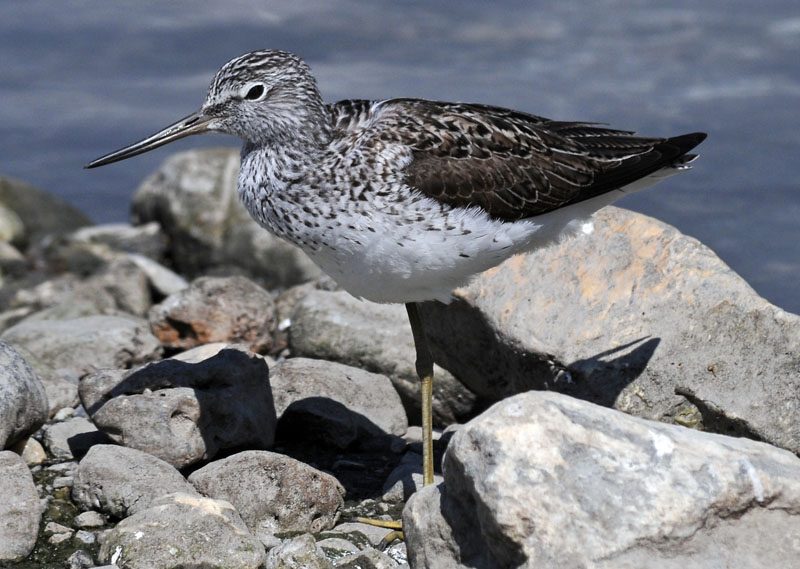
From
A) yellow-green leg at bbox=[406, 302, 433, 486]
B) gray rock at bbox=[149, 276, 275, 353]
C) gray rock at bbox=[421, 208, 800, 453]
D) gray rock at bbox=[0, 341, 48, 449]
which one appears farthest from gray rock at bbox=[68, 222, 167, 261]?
yellow-green leg at bbox=[406, 302, 433, 486]

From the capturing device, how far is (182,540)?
247 inches

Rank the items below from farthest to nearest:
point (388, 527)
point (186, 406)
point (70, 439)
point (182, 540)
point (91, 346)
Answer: point (91, 346), point (70, 439), point (186, 406), point (388, 527), point (182, 540)

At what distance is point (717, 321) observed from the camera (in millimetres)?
7527

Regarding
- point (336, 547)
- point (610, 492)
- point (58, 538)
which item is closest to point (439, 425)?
point (336, 547)

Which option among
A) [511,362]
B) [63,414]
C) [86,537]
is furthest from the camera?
[63,414]

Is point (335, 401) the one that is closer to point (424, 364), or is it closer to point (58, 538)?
point (424, 364)

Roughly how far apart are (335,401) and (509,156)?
87.2 inches

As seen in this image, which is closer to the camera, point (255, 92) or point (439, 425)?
point (255, 92)

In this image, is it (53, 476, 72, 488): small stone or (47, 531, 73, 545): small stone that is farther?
(53, 476, 72, 488): small stone

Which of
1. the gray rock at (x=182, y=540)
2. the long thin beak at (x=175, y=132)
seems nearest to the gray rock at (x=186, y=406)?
the gray rock at (x=182, y=540)

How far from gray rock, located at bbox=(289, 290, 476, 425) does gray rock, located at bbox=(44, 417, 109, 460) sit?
2006 mm

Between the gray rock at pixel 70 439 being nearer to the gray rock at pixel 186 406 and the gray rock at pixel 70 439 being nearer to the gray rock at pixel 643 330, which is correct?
the gray rock at pixel 186 406

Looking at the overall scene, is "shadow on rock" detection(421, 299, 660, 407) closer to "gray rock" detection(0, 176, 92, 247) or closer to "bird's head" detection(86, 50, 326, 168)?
"bird's head" detection(86, 50, 326, 168)

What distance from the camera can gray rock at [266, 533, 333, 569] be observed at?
631 cm
